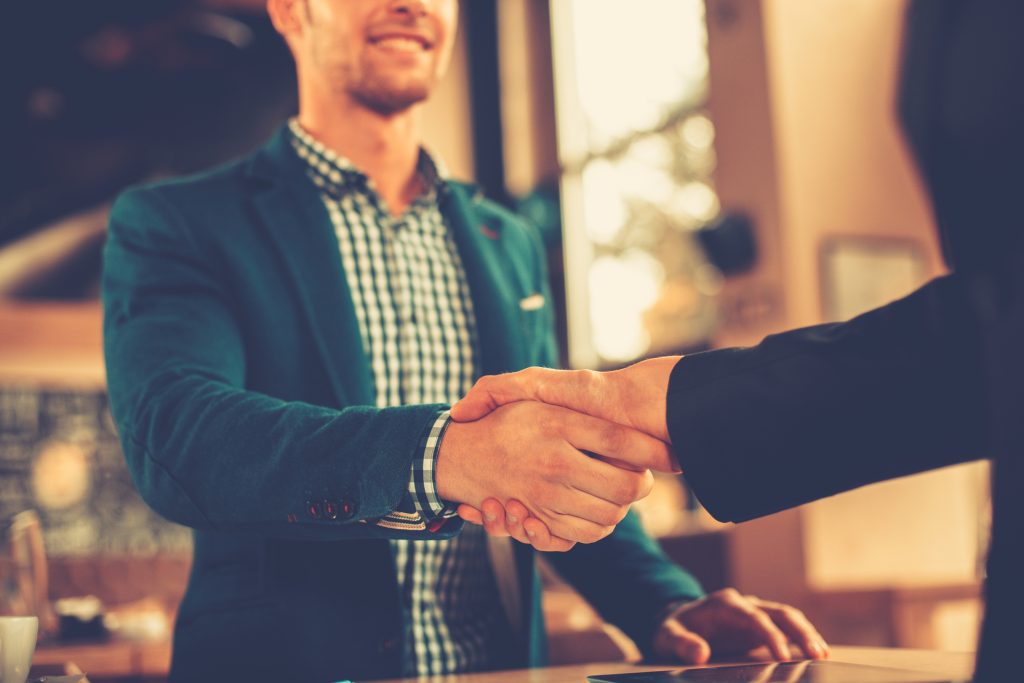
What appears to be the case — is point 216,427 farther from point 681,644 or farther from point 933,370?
point 933,370

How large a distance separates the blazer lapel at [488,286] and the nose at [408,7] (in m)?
0.27

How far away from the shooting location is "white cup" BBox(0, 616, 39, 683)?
82cm

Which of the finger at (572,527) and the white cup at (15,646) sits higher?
the finger at (572,527)

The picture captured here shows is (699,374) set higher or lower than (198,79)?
lower

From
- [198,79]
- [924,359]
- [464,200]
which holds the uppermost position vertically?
[198,79]

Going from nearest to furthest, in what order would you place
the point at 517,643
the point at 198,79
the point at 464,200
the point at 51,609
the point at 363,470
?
the point at 363,470 → the point at 517,643 → the point at 464,200 → the point at 51,609 → the point at 198,79

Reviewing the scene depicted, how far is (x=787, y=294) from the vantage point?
14.2 feet

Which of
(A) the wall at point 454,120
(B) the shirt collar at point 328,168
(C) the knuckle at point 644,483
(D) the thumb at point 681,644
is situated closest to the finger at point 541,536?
(C) the knuckle at point 644,483

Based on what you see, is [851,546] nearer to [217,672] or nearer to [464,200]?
[464,200]

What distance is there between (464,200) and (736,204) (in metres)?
3.12

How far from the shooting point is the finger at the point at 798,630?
1141 millimetres

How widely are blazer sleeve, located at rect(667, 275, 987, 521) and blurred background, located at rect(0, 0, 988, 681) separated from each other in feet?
7.73

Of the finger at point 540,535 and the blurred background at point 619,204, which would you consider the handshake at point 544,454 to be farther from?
the blurred background at point 619,204

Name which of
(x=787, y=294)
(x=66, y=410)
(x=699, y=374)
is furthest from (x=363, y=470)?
(x=66, y=410)
